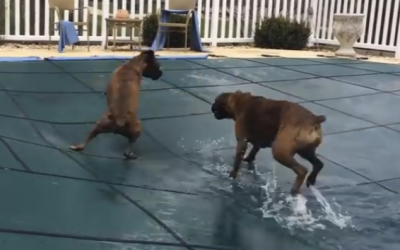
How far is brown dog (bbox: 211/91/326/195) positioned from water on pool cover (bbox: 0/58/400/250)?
212 mm

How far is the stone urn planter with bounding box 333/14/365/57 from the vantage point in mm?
10023

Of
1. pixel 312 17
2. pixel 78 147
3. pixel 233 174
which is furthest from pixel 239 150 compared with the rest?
pixel 312 17

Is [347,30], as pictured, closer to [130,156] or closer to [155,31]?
[155,31]

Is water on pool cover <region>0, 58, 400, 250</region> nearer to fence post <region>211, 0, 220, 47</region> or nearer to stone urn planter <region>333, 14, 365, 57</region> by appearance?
stone urn planter <region>333, 14, 365, 57</region>

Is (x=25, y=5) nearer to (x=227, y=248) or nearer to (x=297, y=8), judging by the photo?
(x=297, y=8)

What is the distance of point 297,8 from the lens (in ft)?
37.8

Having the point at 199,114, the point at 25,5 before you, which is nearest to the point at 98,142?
the point at 199,114

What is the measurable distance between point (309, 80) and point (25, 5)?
492 cm

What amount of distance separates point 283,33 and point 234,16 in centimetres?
102

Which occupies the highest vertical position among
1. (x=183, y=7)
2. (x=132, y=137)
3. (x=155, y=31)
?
(x=183, y=7)

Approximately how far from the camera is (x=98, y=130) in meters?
3.85

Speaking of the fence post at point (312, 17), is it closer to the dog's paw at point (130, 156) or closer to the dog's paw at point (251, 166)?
the dog's paw at point (251, 166)

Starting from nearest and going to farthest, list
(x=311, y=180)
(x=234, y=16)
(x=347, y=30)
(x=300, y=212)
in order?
(x=300, y=212)
(x=311, y=180)
(x=347, y=30)
(x=234, y=16)

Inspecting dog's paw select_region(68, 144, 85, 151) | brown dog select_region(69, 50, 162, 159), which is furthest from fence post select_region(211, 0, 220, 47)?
dog's paw select_region(68, 144, 85, 151)
